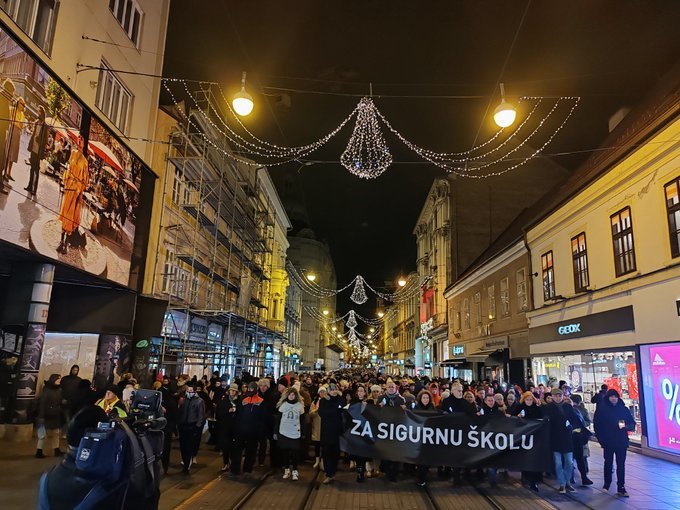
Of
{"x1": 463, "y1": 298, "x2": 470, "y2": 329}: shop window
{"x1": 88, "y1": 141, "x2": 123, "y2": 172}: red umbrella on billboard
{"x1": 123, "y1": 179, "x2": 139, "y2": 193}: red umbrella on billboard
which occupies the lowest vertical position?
{"x1": 463, "y1": 298, "x2": 470, "y2": 329}: shop window

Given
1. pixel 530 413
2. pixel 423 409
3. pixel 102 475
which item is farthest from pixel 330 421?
pixel 102 475

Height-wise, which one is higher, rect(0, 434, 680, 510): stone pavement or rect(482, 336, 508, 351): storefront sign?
rect(482, 336, 508, 351): storefront sign

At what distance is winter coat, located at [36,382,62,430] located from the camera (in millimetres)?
10531

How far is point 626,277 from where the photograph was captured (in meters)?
14.0

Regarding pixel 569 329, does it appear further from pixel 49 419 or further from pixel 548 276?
pixel 49 419

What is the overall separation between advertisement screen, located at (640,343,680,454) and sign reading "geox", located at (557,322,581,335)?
11.8ft

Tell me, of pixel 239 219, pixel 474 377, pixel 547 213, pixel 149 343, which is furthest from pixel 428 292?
pixel 149 343

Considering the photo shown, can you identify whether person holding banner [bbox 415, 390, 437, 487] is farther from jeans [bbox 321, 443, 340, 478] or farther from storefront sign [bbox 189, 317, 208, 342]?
storefront sign [bbox 189, 317, 208, 342]

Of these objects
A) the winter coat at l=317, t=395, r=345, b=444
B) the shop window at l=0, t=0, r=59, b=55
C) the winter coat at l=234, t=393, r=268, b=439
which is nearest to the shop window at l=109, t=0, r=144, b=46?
the shop window at l=0, t=0, r=59, b=55

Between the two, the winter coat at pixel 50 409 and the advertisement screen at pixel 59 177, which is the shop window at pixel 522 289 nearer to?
the advertisement screen at pixel 59 177

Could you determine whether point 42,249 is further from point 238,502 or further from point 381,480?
point 381,480

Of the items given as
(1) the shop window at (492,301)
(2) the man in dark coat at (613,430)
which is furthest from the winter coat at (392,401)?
(1) the shop window at (492,301)

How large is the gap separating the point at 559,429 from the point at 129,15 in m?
19.1

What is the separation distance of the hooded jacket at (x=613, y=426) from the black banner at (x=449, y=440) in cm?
103
